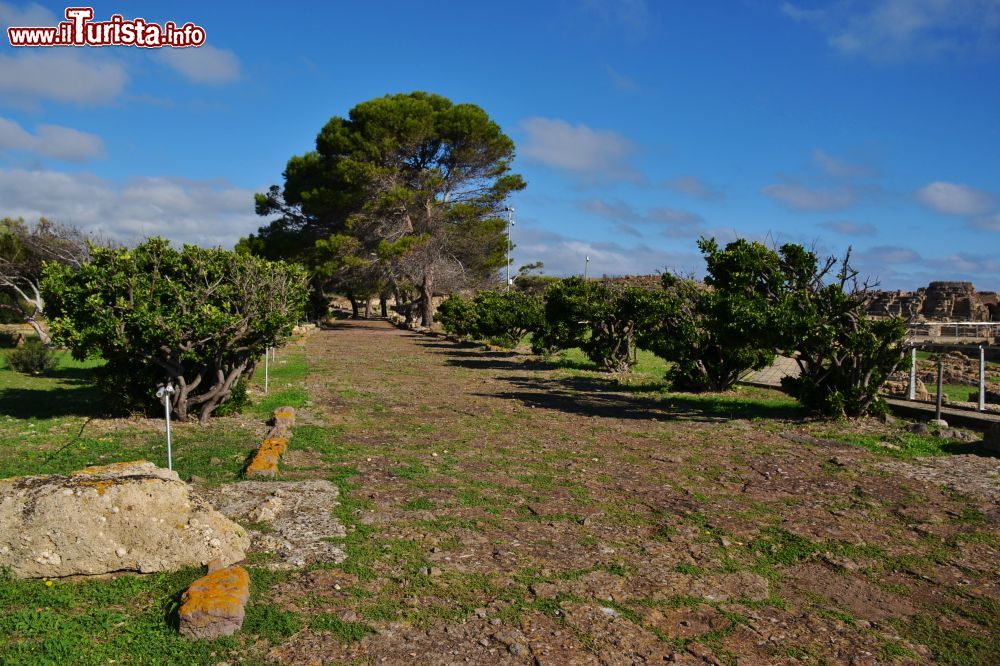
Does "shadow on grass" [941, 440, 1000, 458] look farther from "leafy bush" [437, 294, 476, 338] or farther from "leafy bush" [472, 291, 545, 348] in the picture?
"leafy bush" [437, 294, 476, 338]

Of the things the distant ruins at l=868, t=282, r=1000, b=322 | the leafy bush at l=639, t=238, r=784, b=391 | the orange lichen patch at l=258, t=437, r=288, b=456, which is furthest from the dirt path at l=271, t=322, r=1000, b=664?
the distant ruins at l=868, t=282, r=1000, b=322

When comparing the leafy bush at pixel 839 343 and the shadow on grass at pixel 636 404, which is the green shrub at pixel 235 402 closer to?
the shadow on grass at pixel 636 404

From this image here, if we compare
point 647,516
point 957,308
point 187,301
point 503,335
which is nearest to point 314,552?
point 647,516

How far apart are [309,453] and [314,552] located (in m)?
3.52

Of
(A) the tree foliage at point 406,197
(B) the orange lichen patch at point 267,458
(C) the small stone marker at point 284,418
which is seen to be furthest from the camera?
(A) the tree foliage at point 406,197

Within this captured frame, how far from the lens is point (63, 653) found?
385cm

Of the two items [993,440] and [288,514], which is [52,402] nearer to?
[288,514]

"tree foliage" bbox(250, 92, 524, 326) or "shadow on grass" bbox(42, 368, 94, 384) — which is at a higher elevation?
"tree foliage" bbox(250, 92, 524, 326)

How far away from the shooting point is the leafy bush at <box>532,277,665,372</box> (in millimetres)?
19891

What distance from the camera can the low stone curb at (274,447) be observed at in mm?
7570

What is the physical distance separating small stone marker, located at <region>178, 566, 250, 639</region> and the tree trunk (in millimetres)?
38063

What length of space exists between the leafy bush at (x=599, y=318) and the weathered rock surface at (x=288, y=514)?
1330cm

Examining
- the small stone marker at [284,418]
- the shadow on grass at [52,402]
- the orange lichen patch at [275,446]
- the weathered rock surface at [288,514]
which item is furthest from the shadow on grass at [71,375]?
the weathered rock surface at [288,514]

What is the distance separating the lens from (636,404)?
46.6 ft
